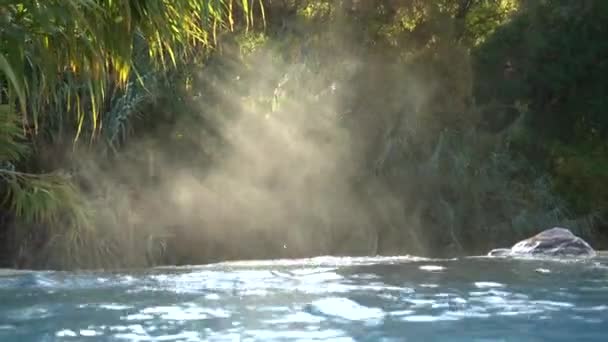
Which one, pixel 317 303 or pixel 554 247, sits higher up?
pixel 554 247

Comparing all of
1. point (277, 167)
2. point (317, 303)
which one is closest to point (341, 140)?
point (277, 167)

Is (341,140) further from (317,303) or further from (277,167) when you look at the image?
(317,303)

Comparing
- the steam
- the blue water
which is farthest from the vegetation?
the blue water

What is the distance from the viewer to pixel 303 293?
31.2 ft

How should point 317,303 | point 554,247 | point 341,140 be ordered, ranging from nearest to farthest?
point 317,303 → point 554,247 → point 341,140

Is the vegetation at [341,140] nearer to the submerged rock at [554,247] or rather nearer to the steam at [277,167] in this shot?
the steam at [277,167]

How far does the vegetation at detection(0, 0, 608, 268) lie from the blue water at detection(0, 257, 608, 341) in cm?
301

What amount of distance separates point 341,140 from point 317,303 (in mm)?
8533

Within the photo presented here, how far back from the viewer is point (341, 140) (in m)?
17.2

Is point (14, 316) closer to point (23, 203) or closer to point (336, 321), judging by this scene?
point (23, 203)

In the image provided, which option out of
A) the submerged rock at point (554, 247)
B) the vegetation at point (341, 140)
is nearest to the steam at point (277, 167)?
the vegetation at point (341, 140)

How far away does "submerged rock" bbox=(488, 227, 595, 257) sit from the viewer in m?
12.9

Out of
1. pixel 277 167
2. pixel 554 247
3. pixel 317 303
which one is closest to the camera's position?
pixel 317 303

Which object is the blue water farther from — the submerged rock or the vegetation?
the vegetation
